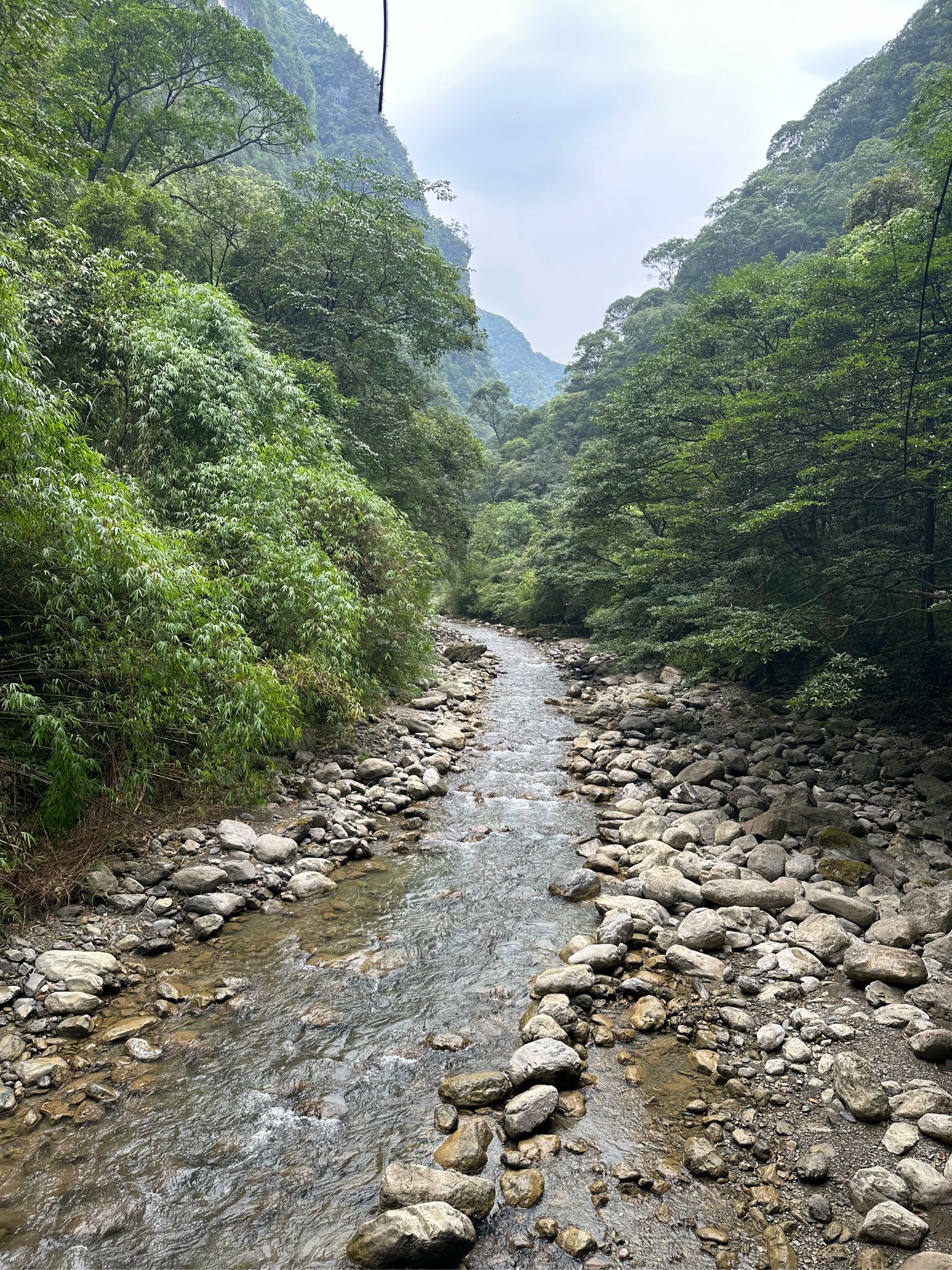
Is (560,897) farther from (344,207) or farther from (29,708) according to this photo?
(344,207)

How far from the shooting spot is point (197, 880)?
18.4 ft

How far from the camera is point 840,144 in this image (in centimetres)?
4156

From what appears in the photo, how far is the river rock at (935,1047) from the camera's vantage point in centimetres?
380

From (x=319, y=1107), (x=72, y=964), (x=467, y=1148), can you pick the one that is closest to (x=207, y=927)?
(x=72, y=964)

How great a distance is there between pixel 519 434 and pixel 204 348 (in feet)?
170

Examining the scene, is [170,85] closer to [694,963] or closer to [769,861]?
[769,861]

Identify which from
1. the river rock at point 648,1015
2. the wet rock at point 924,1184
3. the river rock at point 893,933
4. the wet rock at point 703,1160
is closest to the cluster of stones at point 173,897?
the river rock at point 648,1015

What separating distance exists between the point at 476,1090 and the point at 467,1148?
0.41 meters

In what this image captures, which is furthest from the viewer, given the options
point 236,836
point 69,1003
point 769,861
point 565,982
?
point 769,861

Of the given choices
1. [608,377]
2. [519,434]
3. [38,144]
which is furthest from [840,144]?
[38,144]

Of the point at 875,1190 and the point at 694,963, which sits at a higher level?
the point at 875,1190

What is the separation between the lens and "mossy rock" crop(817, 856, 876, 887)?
6.01 metres

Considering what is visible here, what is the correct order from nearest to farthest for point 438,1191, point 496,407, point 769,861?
point 438,1191, point 769,861, point 496,407

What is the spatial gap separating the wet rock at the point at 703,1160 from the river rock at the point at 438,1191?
104 centimetres
